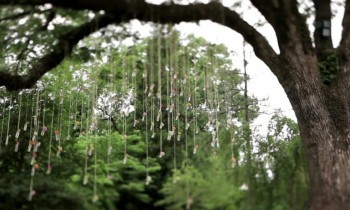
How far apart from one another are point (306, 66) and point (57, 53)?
3111 mm

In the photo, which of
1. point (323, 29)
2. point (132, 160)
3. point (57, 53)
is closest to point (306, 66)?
point (323, 29)

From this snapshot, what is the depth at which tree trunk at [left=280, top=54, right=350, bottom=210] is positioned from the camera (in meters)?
4.86

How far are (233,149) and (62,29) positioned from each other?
2757 millimetres

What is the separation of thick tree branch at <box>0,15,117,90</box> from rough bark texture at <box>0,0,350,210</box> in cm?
1

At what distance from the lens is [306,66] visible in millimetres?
5590

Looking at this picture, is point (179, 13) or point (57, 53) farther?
point (57, 53)

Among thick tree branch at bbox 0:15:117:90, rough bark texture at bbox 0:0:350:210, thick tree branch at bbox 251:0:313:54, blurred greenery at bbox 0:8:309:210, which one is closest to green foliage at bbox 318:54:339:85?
rough bark texture at bbox 0:0:350:210

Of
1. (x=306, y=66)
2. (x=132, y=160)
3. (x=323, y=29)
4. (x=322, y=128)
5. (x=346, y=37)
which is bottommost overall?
(x=132, y=160)

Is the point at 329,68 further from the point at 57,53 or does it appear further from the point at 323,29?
the point at 57,53

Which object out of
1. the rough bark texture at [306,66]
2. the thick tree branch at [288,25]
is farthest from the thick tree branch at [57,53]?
the thick tree branch at [288,25]

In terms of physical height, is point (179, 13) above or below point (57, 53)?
above

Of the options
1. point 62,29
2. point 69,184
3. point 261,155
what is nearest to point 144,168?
point 69,184

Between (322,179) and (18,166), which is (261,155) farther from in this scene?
(18,166)

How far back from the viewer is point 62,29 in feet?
19.3
